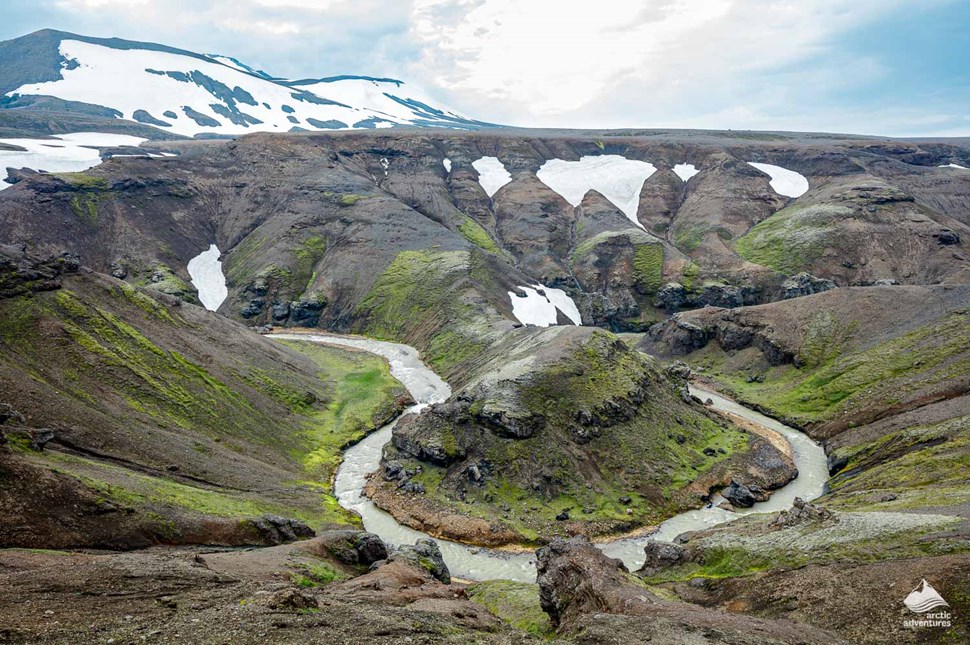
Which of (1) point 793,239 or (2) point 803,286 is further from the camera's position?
(1) point 793,239

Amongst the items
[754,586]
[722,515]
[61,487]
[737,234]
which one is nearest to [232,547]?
[61,487]

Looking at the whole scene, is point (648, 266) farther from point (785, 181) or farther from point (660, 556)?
point (660, 556)

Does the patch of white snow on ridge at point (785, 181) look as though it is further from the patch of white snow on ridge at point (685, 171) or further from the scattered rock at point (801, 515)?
the scattered rock at point (801, 515)

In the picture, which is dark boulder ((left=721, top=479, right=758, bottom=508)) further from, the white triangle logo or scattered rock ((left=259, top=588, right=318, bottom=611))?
scattered rock ((left=259, top=588, right=318, bottom=611))

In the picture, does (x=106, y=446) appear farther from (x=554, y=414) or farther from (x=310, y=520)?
(x=554, y=414)

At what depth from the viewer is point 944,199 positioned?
6599 inches

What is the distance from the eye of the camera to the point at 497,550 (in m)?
49.4

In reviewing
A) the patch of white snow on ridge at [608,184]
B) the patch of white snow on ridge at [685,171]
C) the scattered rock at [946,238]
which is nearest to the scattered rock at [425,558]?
the scattered rock at [946,238]

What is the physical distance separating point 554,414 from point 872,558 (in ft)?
112

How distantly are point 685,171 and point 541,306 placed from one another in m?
103

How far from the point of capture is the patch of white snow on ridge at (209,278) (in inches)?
5128

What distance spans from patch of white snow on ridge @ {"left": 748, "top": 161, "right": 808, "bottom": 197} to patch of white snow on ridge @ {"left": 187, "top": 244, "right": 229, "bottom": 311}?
16549 centimetres

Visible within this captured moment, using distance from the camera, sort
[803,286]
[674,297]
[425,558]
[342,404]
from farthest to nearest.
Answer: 1. [674,297]
2. [803,286]
3. [342,404]
4. [425,558]

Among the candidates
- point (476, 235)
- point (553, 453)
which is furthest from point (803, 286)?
point (553, 453)
